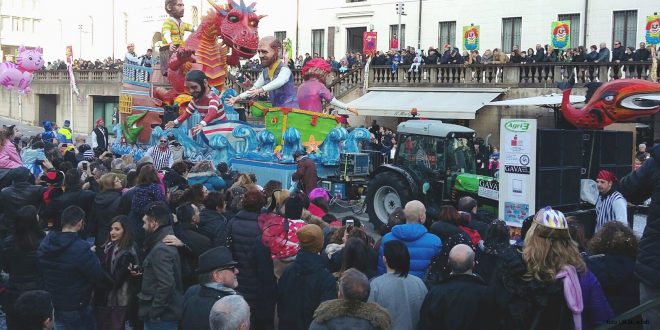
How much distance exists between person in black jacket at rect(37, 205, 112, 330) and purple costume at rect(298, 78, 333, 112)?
36.6ft

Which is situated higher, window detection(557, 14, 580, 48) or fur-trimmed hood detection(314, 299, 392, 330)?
window detection(557, 14, 580, 48)

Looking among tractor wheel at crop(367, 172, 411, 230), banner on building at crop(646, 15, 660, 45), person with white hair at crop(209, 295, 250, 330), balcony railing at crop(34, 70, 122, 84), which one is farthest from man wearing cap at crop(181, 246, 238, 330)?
balcony railing at crop(34, 70, 122, 84)

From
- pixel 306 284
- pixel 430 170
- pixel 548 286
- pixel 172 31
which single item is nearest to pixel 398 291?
pixel 306 284

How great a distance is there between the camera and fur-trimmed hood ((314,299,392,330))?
5.05 metres

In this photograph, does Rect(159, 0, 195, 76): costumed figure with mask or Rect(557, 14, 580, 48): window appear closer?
Rect(159, 0, 195, 76): costumed figure with mask

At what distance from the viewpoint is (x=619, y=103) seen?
15109mm

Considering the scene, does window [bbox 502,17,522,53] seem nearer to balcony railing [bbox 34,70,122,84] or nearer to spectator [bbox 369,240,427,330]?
balcony railing [bbox 34,70,122,84]

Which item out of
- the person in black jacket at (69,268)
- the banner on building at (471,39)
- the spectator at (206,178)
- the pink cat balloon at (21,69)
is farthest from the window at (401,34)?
the person in black jacket at (69,268)

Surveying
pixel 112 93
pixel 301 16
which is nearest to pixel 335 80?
pixel 301 16

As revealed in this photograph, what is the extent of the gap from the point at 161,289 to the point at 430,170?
7480mm

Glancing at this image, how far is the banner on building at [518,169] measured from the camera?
34.2 ft

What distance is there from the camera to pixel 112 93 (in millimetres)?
39344

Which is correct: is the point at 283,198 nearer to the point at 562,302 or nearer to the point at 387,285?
the point at 387,285

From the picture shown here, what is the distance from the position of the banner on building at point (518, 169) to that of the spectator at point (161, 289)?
17.9ft
